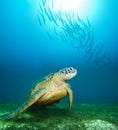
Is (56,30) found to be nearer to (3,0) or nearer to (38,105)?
(3,0)

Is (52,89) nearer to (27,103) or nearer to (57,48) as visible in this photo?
(27,103)

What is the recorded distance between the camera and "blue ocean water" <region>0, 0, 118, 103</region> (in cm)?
1131

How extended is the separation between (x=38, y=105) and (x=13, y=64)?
976 cm

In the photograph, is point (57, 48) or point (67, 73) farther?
point (57, 48)

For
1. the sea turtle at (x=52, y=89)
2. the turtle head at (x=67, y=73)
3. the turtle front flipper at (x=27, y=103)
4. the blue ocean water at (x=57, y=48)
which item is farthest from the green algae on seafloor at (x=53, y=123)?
the blue ocean water at (x=57, y=48)

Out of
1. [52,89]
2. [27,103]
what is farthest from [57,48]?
[27,103]

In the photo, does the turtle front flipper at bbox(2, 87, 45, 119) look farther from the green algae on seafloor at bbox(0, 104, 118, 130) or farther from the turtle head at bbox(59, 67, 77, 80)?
the turtle head at bbox(59, 67, 77, 80)

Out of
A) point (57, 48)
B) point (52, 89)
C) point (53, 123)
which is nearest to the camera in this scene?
point (53, 123)

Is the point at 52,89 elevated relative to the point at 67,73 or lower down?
lower down

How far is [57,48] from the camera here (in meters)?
12.9

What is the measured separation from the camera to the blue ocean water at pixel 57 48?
11.3 metres

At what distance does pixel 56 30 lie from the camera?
11922 millimetres

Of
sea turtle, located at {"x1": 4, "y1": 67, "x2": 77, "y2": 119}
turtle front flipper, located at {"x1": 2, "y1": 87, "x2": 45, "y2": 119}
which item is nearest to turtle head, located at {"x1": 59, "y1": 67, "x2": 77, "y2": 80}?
sea turtle, located at {"x1": 4, "y1": 67, "x2": 77, "y2": 119}

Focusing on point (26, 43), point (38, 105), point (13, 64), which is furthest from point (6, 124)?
point (13, 64)
